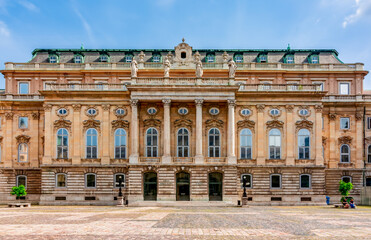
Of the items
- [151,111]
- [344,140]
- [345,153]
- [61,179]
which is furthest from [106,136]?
[345,153]

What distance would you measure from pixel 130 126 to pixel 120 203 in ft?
36.1

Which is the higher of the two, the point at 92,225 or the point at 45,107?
the point at 45,107

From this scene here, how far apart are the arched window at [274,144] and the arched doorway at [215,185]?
7.58m

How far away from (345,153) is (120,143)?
30.9 meters

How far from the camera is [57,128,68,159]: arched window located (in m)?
50.4

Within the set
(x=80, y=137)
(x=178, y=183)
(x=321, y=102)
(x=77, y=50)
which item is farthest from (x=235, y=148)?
(x=77, y=50)

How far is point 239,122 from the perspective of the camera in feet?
167

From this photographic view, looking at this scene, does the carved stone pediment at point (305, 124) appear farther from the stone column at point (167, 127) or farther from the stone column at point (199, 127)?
the stone column at point (167, 127)

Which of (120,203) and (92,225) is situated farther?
(120,203)

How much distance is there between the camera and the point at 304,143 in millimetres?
50625

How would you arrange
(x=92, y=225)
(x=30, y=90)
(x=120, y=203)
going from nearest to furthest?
1. (x=92, y=225)
2. (x=120, y=203)
3. (x=30, y=90)

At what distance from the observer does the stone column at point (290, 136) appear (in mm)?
49750

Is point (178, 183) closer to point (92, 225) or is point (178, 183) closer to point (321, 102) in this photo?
point (321, 102)

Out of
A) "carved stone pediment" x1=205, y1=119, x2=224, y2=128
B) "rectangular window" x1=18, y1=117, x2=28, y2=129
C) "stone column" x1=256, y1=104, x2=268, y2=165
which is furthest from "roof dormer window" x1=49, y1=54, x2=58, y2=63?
"stone column" x1=256, y1=104, x2=268, y2=165
